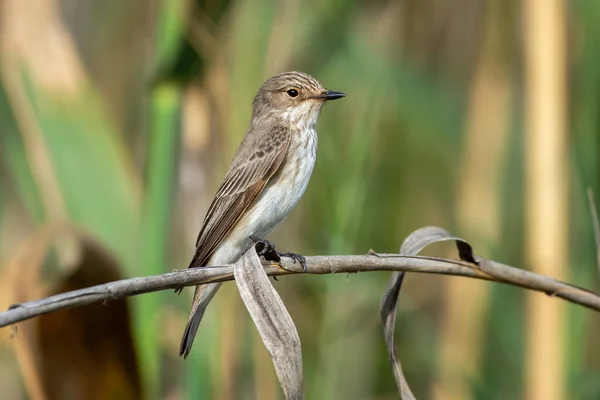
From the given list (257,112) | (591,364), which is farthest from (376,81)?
(591,364)

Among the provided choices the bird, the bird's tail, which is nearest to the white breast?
the bird

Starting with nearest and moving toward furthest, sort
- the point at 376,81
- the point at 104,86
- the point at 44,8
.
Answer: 1. the point at 44,8
2. the point at 376,81
3. the point at 104,86

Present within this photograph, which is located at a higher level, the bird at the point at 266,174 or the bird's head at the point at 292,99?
the bird's head at the point at 292,99

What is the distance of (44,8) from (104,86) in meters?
1.01

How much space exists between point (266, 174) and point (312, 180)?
332mm

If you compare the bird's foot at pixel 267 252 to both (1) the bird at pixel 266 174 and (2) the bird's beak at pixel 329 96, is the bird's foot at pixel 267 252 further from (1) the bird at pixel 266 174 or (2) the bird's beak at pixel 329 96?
(2) the bird's beak at pixel 329 96

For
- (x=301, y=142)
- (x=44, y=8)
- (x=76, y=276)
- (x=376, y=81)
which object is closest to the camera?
(x=76, y=276)

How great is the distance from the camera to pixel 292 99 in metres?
3.64

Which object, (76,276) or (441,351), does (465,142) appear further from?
(76,276)

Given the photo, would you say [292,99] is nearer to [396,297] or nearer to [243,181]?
[243,181]

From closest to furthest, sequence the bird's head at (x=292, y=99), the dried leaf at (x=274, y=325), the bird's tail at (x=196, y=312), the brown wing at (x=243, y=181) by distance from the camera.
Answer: the dried leaf at (x=274, y=325), the bird's tail at (x=196, y=312), the brown wing at (x=243, y=181), the bird's head at (x=292, y=99)

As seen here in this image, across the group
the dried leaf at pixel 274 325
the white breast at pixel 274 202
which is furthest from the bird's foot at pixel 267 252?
the white breast at pixel 274 202

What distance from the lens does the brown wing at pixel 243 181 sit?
3.21 metres

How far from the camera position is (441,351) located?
406cm
